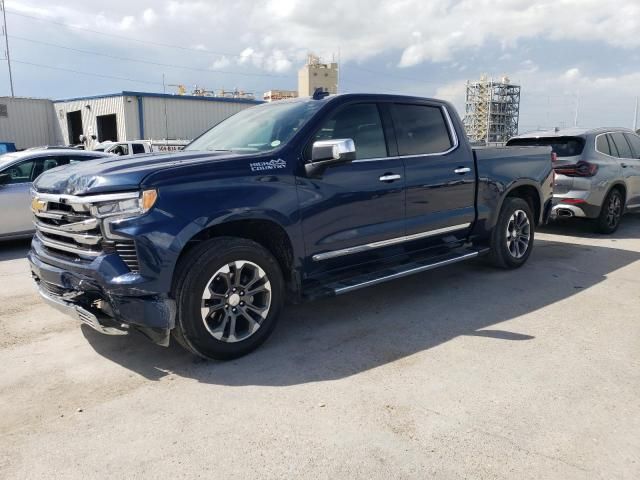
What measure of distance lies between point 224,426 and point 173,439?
0.94ft

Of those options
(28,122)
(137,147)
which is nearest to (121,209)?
(137,147)

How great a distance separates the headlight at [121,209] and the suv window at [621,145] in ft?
27.0

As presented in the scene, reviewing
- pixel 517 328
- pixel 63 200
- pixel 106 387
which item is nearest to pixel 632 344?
pixel 517 328

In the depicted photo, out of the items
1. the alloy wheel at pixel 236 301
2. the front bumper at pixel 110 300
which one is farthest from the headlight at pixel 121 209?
the alloy wheel at pixel 236 301

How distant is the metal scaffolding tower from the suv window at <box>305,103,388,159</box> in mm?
43760

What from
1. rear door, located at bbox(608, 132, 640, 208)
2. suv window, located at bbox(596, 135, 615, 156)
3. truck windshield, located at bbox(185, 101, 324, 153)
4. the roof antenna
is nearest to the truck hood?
truck windshield, located at bbox(185, 101, 324, 153)

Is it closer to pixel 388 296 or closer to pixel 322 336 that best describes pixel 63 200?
pixel 322 336

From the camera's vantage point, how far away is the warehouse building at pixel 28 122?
2751 centimetres

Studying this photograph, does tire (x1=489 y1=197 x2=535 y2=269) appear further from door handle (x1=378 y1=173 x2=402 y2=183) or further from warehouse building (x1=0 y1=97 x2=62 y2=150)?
warehouse building (x1=0 y1=97 x2=62 y2=150)

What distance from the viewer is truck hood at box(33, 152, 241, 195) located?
132 inches

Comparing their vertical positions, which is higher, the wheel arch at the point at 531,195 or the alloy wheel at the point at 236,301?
the wheel arch at the point at 531,195

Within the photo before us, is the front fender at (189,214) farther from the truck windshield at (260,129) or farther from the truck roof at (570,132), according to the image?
the truck roof at (570,132)

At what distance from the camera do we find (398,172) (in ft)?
15.5

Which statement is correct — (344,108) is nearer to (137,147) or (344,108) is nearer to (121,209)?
(121,209)
